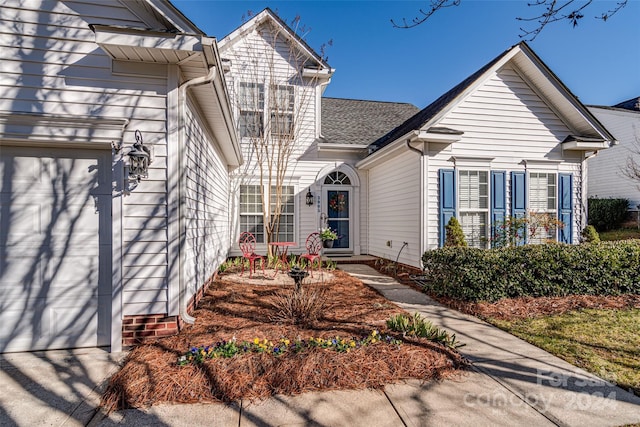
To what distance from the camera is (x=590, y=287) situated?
17.4ft

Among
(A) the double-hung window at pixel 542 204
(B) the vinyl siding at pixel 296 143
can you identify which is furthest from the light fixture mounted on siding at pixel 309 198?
(A) the double-hung window at pixel 542 204

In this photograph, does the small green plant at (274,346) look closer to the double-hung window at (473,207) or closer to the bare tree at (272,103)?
the double-hung window at (473,207)

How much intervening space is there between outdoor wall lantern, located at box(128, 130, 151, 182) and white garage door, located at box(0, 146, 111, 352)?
13.4 inches

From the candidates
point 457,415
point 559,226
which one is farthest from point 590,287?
point 457,415

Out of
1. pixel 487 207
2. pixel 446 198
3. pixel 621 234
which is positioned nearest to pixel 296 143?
pixel 446 198

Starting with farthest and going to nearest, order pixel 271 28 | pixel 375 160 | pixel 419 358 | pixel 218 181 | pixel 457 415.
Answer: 1. pixel 271 28
2. pixel 375 160
3. pixel 218 181
4. pixel 419 358
5. pixel 457 415

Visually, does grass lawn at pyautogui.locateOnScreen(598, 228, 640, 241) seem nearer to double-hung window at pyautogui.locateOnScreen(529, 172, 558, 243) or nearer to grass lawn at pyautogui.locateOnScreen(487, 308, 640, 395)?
double-hung window at pyautogui.locateOnScreen(529, 172, 558, 243)

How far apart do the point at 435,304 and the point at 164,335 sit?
4121 millimetres

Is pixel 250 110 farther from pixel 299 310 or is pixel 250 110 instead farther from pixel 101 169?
pixel 299 310

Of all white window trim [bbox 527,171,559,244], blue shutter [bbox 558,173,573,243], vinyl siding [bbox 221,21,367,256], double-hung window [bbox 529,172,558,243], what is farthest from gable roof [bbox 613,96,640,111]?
vinyl siding [bbox 221,21,367,256]

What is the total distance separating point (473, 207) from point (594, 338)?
4.01m

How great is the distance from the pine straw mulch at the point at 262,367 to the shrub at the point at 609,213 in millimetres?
15710

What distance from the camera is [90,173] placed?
11.1ft

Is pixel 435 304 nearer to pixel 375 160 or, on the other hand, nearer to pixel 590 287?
pixel 590 287
